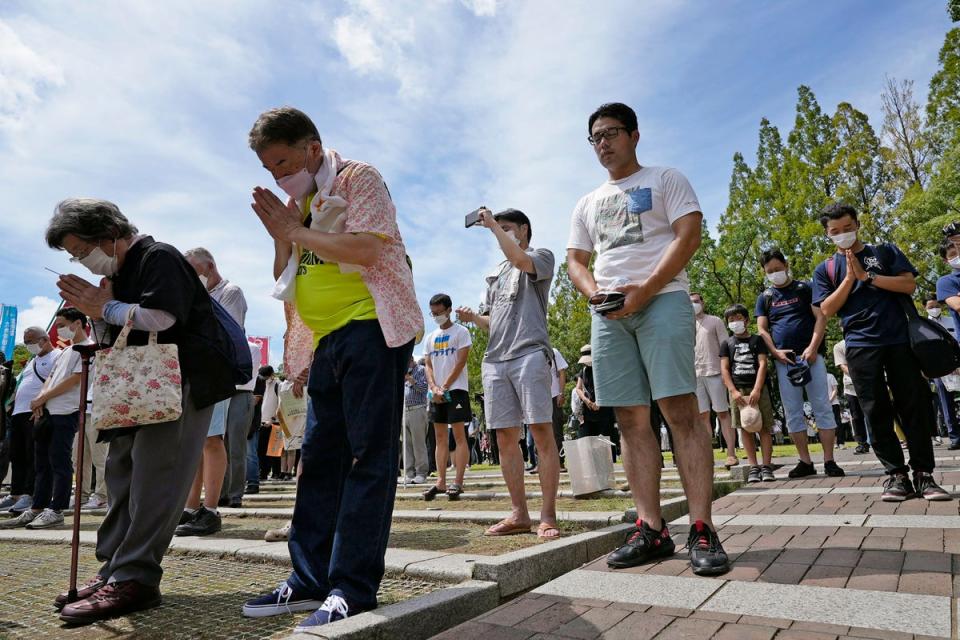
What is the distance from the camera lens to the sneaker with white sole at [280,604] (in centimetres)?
248

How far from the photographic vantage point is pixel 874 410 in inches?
179

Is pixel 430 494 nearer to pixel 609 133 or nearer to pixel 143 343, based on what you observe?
pixel 143 343

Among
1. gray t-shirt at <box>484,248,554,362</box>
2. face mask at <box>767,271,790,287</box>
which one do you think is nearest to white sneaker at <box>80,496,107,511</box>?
gray t-shirt at <box>484,248,554,362</box>

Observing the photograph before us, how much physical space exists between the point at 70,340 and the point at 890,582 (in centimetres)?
785

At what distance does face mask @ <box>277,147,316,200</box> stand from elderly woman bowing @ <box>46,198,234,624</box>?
2.90 feet

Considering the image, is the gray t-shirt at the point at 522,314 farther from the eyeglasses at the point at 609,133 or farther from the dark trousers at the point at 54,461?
the dark trousers at the point at 54,461

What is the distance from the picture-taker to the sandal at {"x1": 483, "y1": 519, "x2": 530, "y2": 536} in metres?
3.99

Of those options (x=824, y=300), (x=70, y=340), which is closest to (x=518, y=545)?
(x=824, y=300)

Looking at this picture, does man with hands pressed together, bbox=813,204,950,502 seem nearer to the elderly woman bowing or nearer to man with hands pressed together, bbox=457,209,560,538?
man with hands pressed together, bbox=457,209,560,538

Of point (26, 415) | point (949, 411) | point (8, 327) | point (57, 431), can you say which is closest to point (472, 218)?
point (57, 431)

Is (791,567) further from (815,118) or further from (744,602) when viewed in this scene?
(815,118)

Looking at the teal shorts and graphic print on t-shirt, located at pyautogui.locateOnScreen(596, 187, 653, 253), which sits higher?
graphic print on t-shirt, located at pyautogui.locateOnScreen(596, 187, 653, 253)

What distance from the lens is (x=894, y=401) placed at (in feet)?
14.8

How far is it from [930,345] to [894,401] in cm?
→ 49
